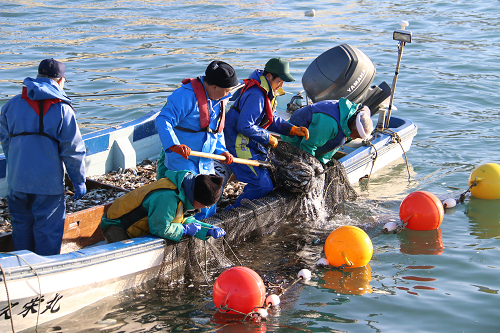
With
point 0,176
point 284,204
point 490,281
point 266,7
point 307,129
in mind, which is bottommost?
point 490,281

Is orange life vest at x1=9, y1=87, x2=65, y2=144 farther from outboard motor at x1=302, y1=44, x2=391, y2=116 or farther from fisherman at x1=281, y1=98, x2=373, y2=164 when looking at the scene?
outboard motor at x1=302, y1=44, x2=391, y2=116

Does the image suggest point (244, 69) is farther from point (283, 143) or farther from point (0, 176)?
point (0, 176)

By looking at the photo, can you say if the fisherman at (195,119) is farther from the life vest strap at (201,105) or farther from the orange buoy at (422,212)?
the orange buoy at (422,212)

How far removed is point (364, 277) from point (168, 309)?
6.62ft

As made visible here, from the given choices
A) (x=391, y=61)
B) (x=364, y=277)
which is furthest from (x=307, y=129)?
(x=391, y=61)

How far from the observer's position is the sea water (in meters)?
4.69

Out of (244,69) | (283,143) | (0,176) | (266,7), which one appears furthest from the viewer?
(266,7)

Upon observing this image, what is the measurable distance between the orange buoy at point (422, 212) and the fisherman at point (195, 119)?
2.37 metres

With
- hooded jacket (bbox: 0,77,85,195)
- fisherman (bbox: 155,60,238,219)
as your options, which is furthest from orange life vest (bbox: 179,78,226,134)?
hooded jacket (bbox: 0,77,85,195)

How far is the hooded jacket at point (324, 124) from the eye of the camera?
629 centimetres

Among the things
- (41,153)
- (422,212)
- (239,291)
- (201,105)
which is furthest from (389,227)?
(41,153)

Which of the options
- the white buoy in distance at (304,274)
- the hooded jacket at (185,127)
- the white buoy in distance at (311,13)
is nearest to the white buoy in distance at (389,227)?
the white buoy in distance at (304,274)

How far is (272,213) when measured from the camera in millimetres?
6000

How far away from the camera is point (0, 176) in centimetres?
611
